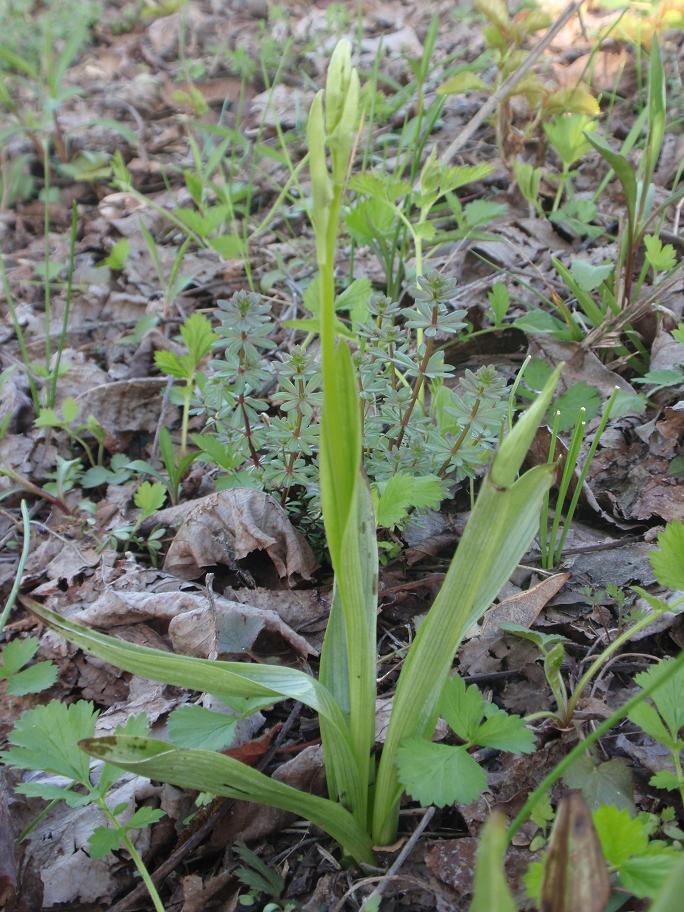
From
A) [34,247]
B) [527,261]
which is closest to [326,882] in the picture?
[527,261]

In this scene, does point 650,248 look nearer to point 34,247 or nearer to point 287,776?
point 287,776

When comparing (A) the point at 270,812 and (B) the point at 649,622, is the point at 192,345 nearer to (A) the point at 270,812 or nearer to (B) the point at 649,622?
(A) the point at 270,812

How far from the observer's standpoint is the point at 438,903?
3.33ft

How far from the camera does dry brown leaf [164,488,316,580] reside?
1.56 m

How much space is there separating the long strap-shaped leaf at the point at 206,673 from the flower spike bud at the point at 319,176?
511 mm

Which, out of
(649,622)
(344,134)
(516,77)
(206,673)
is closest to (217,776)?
(206,673)

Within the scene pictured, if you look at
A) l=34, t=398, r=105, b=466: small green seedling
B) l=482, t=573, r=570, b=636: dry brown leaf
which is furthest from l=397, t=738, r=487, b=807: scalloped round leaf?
l=34, t=398, r=105, b=466: small green seedling

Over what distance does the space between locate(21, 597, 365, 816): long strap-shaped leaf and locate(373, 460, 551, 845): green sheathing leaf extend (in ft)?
0.28

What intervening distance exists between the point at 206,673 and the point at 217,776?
13 centimetres

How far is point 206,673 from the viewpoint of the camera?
36.1 inches

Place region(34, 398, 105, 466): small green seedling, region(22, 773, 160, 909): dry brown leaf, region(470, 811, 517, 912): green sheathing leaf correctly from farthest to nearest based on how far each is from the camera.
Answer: region(34, 398, 105, 466): small green seedling, region(22, 773, 160, 909): dry brown leaf, region(470, 811, 517, 912): green sheathing leaf

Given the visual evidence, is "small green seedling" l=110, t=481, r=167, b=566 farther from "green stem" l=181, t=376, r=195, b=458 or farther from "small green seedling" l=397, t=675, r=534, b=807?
"small green seedling" l=397, t=675, r=534, b=807

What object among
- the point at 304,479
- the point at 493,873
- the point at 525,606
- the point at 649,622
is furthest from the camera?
the point at 304,479

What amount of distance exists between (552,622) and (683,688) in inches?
15.2
